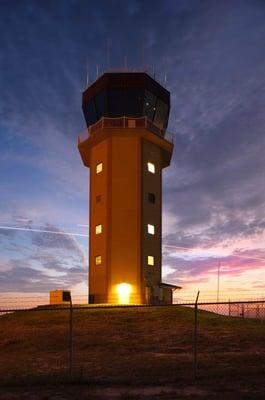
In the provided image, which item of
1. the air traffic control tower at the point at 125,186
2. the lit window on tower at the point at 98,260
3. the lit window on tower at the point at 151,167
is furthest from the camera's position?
the lit window on tower at the point at 151,167

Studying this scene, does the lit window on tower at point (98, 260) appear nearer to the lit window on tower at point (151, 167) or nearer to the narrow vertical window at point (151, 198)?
the narrow vertical window at point (151, 198)

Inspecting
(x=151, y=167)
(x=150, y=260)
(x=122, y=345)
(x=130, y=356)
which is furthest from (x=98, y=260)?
(x=130, y=356)

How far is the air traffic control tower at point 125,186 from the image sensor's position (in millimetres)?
37281

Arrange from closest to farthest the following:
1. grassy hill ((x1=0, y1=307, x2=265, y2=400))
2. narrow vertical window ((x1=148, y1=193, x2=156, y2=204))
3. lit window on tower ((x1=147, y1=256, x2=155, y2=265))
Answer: grassy hill ((x1=0, y1=307, x2=265, y2=400)), lit window on tower ((x1=147, y1=256, x2=155, y2=265)), narrow vertical window ((x1=148, y1=193, x2=156, y2=204))

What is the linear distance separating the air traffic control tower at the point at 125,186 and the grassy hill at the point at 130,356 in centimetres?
605

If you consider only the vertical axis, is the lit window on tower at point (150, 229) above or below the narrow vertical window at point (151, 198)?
below

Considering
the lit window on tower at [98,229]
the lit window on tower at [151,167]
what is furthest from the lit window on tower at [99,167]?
the lit window on tower at [98,229]

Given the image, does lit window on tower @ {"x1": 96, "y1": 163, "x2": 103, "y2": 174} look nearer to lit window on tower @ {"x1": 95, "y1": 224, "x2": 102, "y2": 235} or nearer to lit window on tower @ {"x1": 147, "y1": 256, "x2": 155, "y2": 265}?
lit window on tower @ {"x1": 95, "y1": 224, "x2": 102, "y2": 235}

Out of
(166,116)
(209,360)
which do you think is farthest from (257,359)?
(166,116)

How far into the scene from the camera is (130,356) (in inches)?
671

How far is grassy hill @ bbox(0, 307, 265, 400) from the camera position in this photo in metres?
10.8

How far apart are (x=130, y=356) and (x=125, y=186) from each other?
74.5ft

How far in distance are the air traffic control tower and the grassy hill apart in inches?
238

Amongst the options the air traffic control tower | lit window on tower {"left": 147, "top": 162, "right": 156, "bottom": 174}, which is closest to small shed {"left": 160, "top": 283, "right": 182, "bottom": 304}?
the air traffic control tower
